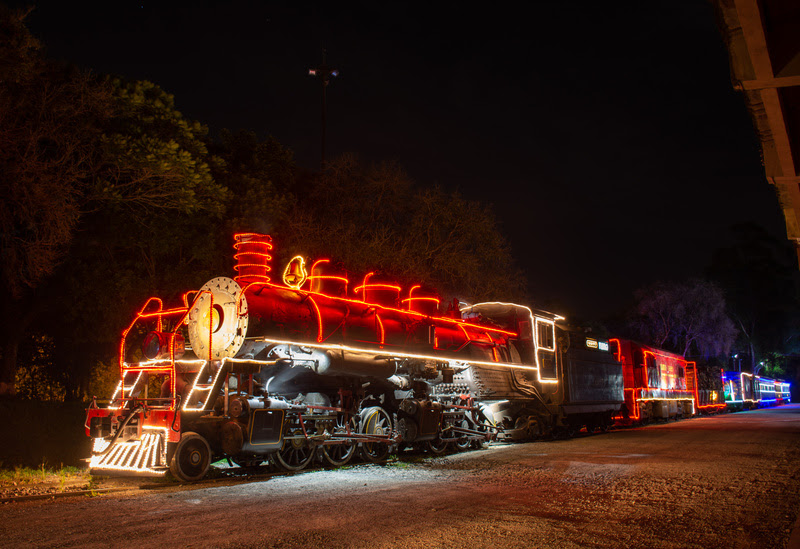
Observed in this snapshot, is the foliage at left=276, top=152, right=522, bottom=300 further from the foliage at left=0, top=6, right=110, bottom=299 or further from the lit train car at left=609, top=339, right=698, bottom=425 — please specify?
the foliage at left=0, top=6, right=110, bottom=299

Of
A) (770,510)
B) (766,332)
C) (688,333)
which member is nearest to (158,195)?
(770,510)

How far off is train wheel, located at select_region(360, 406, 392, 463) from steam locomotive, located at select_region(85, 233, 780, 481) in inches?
0.9

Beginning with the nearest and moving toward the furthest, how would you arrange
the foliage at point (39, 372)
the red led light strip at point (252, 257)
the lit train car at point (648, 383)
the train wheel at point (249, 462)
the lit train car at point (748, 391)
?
the red led light strip at point (252, 257)
the train wheel at point (249, 462)
the foliage at point (39, 372)
the lit train car at point (648, 383)
the lit train car at point (748, 391)

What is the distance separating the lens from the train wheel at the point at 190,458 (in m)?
7.48

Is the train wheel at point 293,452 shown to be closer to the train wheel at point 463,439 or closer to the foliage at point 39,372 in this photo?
the train wheel at point 463,439

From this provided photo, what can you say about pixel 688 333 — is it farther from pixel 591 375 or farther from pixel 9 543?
pixel 9 543

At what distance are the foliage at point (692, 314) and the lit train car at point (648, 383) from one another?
1874 cm

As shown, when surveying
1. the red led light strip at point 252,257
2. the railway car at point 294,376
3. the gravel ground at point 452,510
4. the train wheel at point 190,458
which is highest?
the red led light strip at point 252,257

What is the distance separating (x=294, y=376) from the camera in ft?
30.7

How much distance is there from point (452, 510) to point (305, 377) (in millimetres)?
4164

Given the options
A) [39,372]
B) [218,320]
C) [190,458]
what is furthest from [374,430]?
[39,372]

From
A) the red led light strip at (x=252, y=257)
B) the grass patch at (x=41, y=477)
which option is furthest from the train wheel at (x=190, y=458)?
the red led light strip at (x=252, y=257)

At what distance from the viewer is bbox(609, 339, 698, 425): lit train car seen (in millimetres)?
21312

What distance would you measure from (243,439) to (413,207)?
52.4 ft
